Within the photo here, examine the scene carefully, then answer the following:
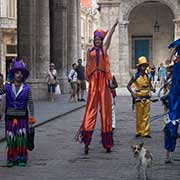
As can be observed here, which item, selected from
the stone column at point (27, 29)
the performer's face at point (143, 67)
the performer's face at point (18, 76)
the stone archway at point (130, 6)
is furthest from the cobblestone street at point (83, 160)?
the stone archway at point (130, 6)

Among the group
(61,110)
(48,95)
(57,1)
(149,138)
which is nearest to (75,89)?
(48,95)

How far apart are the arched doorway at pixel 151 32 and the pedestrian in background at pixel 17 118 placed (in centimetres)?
3423

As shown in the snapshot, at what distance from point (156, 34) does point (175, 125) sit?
35.1 m

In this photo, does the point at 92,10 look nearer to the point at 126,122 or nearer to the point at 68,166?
the point at 126,122

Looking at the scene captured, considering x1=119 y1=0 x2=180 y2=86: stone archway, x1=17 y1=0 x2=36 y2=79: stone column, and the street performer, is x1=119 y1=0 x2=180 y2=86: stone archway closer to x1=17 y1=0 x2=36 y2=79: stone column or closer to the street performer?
x1=17 y1=0 x2=36 y2=79: stone column

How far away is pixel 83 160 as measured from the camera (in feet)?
34.6

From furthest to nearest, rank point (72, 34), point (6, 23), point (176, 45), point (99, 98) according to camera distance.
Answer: point (6, 23) < point (72, 34) < point (99, 98) < point (176, 45)

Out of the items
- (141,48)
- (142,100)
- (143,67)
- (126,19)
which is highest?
(126,19)

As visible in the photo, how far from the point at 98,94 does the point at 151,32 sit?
33.6m

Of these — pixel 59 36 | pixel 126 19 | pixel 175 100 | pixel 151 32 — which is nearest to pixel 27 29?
pixel 59 36

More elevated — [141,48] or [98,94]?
[141,48]

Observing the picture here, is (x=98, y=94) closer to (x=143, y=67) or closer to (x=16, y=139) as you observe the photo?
(x=16, y=139)

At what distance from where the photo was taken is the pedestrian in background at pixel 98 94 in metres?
11.2

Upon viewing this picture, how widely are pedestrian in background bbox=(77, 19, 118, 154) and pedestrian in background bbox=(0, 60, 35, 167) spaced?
148cm
